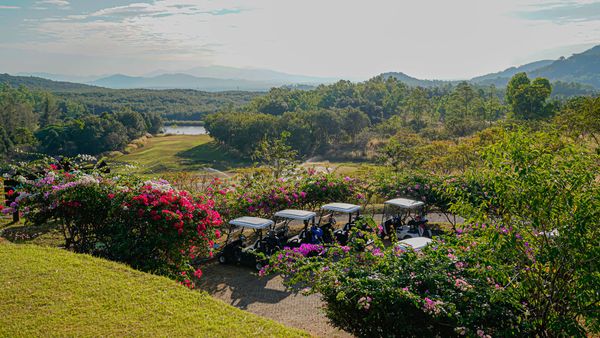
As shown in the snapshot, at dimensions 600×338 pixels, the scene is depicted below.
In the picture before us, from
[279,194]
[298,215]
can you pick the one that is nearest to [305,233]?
[298,215]

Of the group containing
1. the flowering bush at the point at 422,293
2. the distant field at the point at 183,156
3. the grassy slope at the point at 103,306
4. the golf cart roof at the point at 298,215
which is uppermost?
the flowering bush at the point at 422,293

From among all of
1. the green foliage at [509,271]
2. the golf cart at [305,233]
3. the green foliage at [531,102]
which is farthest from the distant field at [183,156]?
the green foliage at [509,271]

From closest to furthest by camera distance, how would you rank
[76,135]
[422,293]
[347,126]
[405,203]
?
[422,293]
[405,203]
[347,126]
[76,135]

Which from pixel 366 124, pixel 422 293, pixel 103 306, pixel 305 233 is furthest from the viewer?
pixel 366 124

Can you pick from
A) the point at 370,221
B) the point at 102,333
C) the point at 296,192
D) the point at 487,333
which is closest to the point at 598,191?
the point at 487,333

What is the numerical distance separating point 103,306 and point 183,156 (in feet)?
177

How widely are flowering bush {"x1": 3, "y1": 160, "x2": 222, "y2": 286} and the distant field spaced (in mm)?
39974

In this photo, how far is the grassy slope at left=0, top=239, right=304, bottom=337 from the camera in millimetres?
5848

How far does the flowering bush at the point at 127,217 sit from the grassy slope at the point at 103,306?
3.17ft

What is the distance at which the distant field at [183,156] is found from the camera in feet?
173

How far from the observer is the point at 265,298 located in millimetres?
9578

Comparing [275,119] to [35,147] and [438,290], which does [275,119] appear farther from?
[438,290]

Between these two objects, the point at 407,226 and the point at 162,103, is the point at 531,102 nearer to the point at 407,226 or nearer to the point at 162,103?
the point at 407,226

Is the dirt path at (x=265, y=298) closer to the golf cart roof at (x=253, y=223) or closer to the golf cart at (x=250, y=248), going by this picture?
the golf cart at (x=250, y=248)
